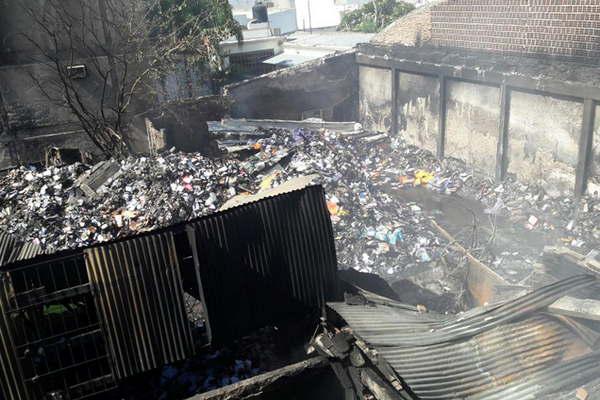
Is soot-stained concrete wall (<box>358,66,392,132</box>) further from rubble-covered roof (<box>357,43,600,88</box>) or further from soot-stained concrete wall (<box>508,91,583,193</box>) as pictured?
soot-stained concrete wall (<box>508,91,583,193</box>)

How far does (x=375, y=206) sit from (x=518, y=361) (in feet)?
19.6

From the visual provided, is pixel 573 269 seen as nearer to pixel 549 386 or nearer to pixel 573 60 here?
pixel 549 386

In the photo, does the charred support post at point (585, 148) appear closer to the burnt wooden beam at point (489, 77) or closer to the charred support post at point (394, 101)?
the burnt wooden beam at point (489, 77)

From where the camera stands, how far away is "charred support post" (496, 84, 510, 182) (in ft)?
36.3

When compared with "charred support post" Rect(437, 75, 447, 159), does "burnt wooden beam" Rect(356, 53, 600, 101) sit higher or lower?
higher

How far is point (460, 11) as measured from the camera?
14305 mm

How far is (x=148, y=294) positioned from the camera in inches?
174

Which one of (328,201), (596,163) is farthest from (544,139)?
(328,201)

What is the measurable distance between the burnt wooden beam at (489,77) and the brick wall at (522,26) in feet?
5.74

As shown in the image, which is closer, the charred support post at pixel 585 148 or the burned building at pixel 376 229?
the burned building at pixel 376 229

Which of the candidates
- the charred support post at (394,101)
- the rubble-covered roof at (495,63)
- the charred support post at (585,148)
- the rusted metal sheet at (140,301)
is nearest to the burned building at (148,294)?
the rusted metal sheet at (140,301)

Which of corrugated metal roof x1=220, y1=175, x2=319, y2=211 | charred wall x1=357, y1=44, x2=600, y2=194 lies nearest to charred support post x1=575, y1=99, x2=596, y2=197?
charred wall x1=357, y1=44, x2=600, y2=194

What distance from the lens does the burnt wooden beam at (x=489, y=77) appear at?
31.0 feet

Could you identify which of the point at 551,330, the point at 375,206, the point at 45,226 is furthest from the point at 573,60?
the point at 45,226
